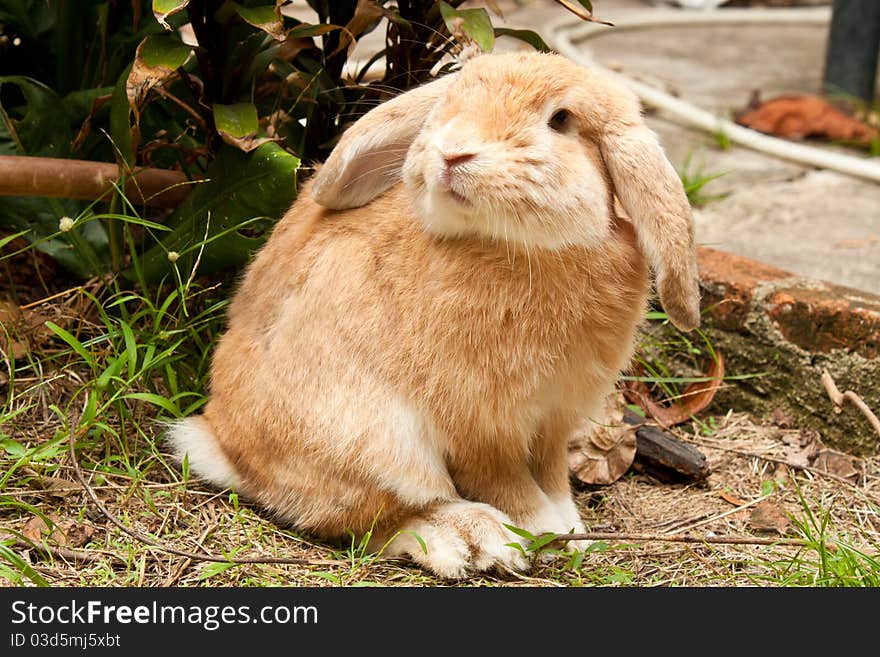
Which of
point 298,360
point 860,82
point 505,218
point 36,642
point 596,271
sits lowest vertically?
point 860,82

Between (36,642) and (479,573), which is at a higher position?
(36,642)

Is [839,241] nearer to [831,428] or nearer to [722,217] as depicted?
[722,217]

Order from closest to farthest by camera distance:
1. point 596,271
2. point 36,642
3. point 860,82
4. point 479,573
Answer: point 36,642 < point 596,271 < point 479,573 < point 860,82

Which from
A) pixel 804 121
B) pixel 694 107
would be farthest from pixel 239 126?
pixel 804 121

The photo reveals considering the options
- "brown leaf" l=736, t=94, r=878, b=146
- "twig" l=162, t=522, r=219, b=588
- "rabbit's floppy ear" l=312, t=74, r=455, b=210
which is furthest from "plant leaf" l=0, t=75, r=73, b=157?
"brown leaf" l=736, t=94, r=878, b=146

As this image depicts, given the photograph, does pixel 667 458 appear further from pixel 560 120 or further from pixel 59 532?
pixel 59 532

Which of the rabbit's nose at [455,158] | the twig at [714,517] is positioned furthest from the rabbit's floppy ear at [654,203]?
the twig at [714,517]

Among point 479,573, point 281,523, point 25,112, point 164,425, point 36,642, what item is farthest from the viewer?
point 25,112

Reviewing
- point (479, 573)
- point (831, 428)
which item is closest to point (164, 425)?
point (479, 573)

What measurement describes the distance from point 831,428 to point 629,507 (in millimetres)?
768

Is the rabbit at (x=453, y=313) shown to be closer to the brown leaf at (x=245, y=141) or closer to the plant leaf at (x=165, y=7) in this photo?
the brown leaf at (x=245, y=141)

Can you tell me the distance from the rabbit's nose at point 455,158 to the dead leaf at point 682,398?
5.06 feet

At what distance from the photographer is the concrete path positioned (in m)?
4.62

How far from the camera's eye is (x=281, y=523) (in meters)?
2.86
